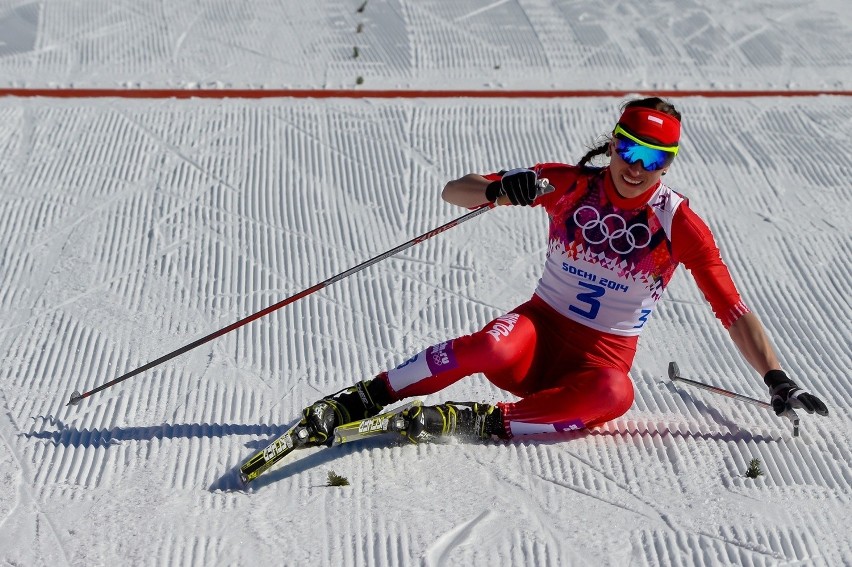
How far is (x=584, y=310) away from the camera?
3.37m

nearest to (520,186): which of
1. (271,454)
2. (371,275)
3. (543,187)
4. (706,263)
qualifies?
(543,187)

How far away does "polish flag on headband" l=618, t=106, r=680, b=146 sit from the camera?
3.07 meters

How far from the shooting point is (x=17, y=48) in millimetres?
7078

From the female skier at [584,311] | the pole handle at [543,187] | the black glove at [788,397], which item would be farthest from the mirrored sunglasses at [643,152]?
the black glove at [788,397]

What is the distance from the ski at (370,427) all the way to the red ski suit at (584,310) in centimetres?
9

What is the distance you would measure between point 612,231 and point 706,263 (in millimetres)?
303

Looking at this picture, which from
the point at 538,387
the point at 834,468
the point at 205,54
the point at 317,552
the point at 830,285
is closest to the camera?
the point at 317,552

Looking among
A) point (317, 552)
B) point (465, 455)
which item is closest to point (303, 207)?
point (465, 455)

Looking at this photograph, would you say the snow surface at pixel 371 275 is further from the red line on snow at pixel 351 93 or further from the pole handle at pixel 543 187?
the pole handle at pixel 543 187

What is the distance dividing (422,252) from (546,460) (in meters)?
1.99

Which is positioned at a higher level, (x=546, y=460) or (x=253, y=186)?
(x=546, y=460)

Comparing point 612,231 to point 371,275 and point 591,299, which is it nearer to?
point 591,299

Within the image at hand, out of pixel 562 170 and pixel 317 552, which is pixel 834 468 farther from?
pixel 317 552

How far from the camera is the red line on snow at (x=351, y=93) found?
6.46 meters
